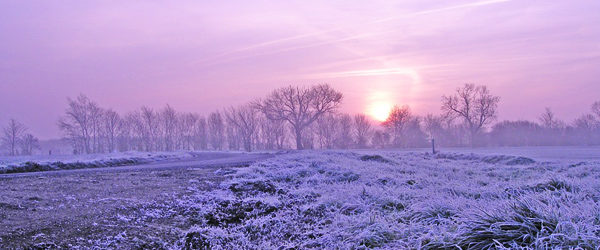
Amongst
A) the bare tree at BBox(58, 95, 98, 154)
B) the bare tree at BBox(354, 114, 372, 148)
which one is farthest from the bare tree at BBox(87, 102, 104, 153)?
the bare tree at BBox(354, 114, 372, 148)

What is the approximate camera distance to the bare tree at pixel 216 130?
88688 mm

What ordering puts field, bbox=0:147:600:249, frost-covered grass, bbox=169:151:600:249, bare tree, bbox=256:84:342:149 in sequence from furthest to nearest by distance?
1. bare tree, bbox=256:84:342:149
2. field, bbox=0:147:600:249
3. frost-covered grass, bbox=169:151:600:249

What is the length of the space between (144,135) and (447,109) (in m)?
62.7

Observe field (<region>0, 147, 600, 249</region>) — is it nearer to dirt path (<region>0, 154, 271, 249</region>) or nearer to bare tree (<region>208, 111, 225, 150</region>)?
dirt path (<region>0, 154, 271, 249</region>)

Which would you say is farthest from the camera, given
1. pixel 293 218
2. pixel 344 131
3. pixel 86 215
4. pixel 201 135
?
pixel 201 135

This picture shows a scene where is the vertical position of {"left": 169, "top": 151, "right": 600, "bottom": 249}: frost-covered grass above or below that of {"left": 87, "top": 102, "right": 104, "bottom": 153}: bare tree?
below

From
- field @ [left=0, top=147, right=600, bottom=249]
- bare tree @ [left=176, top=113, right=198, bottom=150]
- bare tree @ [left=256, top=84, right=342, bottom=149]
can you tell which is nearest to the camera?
field @ [left=0, top=147, right=600, bottom=249]

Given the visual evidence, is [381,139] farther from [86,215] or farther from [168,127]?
[86,215]

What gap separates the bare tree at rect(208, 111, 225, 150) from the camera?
88.7 m

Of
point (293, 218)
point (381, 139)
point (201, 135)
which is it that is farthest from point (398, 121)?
point (293, 218)

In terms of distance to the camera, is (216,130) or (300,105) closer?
(300,105)

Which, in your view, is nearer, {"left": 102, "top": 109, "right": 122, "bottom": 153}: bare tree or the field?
the field

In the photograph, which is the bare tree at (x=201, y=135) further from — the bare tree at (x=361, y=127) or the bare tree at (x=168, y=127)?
the bare tree at (x=361, y=127)

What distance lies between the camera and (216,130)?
8894 cm
